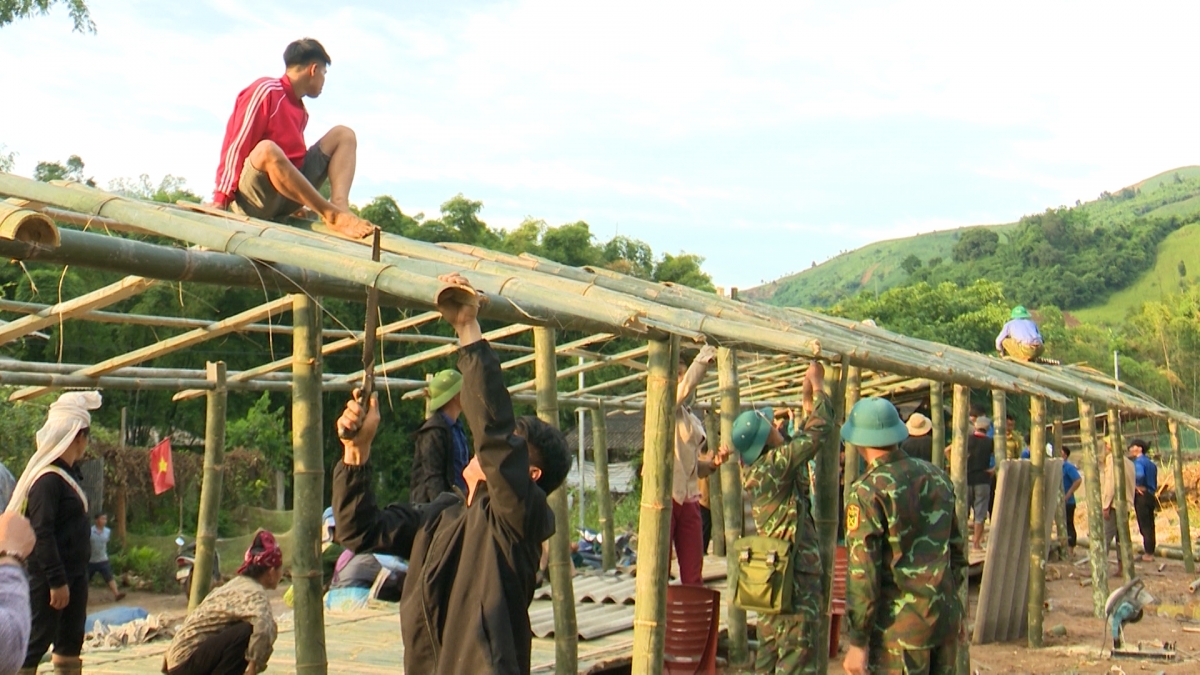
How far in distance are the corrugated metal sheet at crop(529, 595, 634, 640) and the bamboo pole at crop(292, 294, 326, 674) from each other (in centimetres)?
287

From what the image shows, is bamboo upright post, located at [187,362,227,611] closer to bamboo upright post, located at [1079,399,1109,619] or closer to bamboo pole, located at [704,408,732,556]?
bamboo pole, located at [704,408,732,556]

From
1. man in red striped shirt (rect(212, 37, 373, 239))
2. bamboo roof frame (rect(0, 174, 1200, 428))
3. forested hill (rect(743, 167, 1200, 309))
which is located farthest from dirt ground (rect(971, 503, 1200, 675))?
forested hill (rect(743, 167, 1200, 309))

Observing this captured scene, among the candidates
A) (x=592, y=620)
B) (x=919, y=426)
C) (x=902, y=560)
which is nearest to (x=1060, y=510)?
(x=919, y=426)

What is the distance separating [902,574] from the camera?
548cm

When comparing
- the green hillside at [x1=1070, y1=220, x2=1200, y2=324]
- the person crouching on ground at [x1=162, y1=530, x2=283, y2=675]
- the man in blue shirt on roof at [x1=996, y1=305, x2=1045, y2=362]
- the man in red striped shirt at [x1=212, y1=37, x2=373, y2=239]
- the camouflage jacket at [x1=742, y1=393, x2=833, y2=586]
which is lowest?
the person crouching on ground at [x1=162, y1=530, x2=283, y2=675]

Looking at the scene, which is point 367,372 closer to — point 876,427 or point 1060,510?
point 876,427

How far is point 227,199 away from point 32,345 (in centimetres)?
1561

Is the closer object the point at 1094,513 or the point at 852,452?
the point at 852,452

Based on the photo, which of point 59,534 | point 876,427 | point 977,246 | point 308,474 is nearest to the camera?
point 308,474

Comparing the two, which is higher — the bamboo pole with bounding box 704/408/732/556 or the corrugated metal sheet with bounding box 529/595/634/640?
the bamboo pole with bounding box 704/408/732/556

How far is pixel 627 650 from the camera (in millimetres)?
7465

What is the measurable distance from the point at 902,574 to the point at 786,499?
1536 millimetres

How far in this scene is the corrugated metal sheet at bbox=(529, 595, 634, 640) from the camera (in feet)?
26.2

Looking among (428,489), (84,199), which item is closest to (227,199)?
(84,199)
